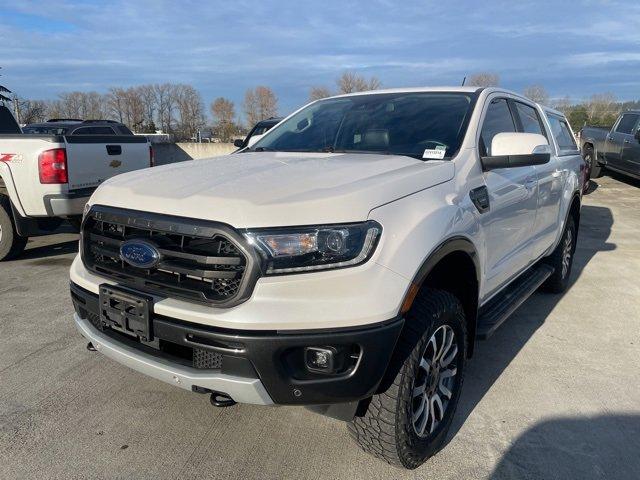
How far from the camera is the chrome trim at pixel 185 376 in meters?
2.02

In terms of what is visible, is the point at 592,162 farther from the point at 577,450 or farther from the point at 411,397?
the point at 411,397

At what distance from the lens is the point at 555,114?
555 cm

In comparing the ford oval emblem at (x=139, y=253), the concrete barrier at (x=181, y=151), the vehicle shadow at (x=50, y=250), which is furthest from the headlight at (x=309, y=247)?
the concrete barrier at (x=181, y=151)

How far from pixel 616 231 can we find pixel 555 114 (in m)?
4.05

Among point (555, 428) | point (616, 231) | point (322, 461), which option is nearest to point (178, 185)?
point (322, 461)

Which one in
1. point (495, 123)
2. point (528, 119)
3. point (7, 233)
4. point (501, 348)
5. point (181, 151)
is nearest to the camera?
point (495, 123)

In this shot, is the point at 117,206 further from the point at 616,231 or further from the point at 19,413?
the point at 616,231

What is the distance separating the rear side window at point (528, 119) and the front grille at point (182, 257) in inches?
119

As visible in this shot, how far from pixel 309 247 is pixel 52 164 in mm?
4697

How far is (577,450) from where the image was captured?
2641mm

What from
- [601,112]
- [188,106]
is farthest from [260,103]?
[601,112]

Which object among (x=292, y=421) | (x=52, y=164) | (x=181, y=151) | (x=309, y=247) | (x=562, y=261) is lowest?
(x=292, y=421)

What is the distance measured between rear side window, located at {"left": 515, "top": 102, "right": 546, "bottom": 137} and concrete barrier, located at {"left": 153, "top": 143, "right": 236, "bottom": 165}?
15571mm

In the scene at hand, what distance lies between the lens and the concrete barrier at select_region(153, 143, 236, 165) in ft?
63.7
